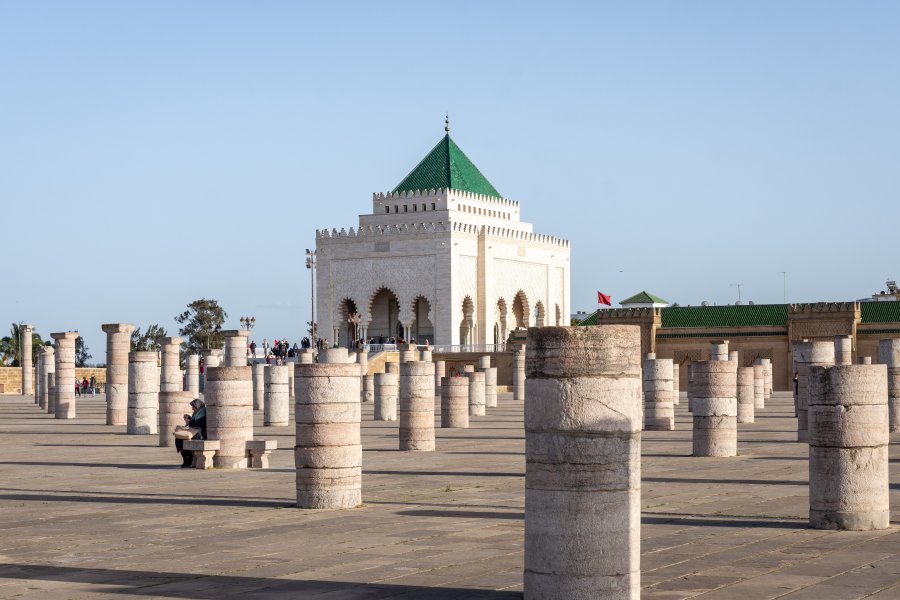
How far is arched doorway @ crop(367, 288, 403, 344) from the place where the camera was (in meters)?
53.1

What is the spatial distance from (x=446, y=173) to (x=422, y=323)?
246 inches

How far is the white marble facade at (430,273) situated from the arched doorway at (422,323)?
4cm

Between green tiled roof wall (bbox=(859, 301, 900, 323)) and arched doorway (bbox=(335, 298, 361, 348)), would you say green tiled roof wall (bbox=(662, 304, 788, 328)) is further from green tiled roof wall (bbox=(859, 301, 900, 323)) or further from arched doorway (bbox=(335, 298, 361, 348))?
arched doorway (bbox=(335, 298, 361, 348))

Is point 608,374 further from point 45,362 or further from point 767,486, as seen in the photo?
point 45,362

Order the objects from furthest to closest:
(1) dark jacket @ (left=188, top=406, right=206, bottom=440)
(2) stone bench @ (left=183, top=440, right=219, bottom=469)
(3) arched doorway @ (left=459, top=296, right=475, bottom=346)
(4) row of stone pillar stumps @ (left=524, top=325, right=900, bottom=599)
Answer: (3) arched doorway @ (left=459, top=296, right=475, bottom=346), (1) dark jacket @ (left=188, top=406, right=206, bottom=440), (2) stone bench @ (left=183, top=440, right=219, bottom=469), (4) row of stone pillar stumps @ (left=524, top=325, right=900, bottom=599)

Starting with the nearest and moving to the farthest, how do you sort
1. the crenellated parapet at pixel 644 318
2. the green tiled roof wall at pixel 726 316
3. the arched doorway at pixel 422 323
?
the green tiled roof wall at pixel 726 316 < the crenellated parapet at pixel 644 318 < the arched doorway at pixel 422 323

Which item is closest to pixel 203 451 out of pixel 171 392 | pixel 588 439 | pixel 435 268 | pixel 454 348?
pixel 171 392

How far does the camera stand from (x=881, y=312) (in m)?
40.5

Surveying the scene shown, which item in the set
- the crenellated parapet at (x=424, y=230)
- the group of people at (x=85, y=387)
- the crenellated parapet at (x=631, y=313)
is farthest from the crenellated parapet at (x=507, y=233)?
the group of people at (x=85, y=387)

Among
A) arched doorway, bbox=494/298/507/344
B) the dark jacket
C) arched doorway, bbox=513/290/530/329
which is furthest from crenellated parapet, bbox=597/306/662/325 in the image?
the dark jacket

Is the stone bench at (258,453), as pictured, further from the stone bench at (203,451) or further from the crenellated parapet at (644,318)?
the crenellated parapet at (644,318)

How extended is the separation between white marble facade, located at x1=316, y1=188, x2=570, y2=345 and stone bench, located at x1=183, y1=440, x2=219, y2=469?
37.3 metres

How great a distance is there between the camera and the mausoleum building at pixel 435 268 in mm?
50125

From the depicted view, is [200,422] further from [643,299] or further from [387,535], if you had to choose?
[643,299]
